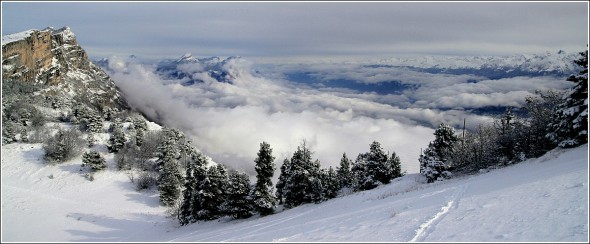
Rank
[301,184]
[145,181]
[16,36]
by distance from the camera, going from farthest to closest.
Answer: [16,36] < [145,181] < [301,184]

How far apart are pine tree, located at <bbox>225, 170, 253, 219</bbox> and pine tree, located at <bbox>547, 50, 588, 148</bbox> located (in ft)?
109

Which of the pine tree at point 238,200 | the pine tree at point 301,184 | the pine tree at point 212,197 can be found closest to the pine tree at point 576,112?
the pine tree at point 301,184

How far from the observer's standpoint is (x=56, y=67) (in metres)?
160

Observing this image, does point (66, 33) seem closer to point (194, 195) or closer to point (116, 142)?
point (116, 142)

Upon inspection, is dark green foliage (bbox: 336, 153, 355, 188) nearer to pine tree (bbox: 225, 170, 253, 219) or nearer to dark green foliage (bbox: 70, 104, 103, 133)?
pine tree (bbox: 225, 170, 253, 219)

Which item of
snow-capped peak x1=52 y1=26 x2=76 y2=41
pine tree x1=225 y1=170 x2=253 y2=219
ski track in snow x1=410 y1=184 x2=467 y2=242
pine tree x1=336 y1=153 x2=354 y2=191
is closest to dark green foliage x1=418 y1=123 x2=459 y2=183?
pine tree x1=225 y1=170 x2=253 y2=219

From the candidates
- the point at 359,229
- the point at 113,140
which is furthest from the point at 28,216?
the point at 359,229

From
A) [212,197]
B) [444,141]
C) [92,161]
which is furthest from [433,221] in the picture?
[92,161]

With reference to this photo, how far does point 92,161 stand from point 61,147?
27.9 ft

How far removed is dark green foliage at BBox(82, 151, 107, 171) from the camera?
2697 inches

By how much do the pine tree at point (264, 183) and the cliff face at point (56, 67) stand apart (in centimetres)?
11872

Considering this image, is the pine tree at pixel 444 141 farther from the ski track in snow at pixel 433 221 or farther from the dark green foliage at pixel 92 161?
the dark green foliage at pixel 92 161

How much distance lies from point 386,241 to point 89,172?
2813 inches

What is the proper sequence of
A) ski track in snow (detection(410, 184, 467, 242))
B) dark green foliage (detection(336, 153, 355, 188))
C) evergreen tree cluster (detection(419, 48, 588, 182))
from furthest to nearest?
dark green foliage (detection(336, 153, 355, 188)), evergreen tree cluster (detection(419, 48, 588, 182)), ski track in snow (detection(410, 184, 467, 242))
